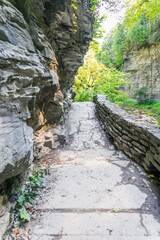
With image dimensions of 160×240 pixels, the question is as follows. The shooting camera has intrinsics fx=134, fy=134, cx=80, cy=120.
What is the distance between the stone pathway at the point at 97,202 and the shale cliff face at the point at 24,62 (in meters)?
0.77

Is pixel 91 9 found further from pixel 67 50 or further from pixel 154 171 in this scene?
pixel 154 171

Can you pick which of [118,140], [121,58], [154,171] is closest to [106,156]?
[118,140]

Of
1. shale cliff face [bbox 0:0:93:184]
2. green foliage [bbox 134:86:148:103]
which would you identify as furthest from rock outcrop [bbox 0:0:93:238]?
green foliage [bbox 134:86:148:103]

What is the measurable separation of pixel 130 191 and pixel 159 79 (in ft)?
50.3

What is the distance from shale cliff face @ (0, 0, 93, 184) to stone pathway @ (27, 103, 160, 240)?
2.52ft

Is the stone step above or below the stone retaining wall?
below

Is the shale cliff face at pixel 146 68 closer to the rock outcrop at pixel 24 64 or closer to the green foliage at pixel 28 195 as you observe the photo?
the rock outcrop at pixel 24 64

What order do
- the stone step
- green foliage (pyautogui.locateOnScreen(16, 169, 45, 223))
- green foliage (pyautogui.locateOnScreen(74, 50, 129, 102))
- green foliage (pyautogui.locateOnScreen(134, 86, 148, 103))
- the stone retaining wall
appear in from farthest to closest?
green foliage (pyautogui.locateOnScreen(134, 86, 148, 103))
green foliage (pyautogui.locateOnScreen(74, 50, 129, 102))
the stone retaining wall
green foliage (pyautogui.locateOnScreen(16, 169, 45, 223))
the stone step

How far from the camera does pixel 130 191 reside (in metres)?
2.22

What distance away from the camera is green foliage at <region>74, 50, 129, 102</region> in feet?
38.8

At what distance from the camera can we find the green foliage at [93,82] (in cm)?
1183

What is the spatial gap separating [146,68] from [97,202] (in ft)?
55.5

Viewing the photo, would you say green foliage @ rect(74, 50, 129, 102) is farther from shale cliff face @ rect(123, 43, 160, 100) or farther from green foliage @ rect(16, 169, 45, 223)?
green foliage @ rect(16, 169, 45, 223)

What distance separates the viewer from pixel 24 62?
6.56 ft
